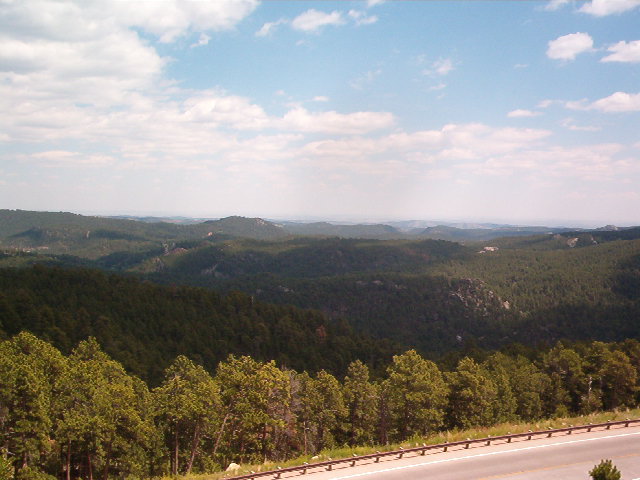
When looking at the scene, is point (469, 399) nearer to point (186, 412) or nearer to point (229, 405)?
point (229, 405)

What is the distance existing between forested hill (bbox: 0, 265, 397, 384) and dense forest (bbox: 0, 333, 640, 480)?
45516 mm

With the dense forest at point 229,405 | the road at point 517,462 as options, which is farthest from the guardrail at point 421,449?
the dense forest at point 229,405

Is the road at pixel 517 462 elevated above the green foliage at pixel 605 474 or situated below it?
below

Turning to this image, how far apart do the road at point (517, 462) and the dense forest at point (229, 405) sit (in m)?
10.8

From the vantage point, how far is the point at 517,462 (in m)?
28.0

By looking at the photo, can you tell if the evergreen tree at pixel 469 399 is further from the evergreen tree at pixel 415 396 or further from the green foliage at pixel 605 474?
the green foliage at pixel 605 474

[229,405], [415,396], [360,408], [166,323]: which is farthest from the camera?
[166,323]

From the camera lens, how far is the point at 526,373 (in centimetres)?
5747

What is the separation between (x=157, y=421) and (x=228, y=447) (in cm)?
750

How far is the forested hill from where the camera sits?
92.2 metres

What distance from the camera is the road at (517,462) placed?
26312 mm

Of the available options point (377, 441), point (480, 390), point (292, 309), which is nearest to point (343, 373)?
point (292, 309)

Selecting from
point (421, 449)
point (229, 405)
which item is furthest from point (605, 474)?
point (229, 405)

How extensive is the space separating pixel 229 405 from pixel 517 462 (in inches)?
926
